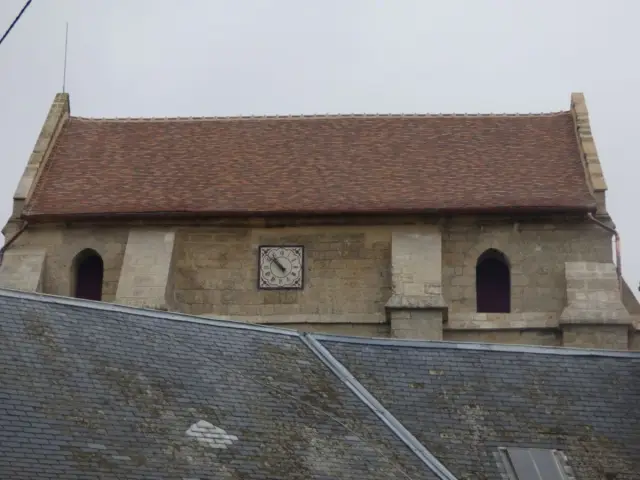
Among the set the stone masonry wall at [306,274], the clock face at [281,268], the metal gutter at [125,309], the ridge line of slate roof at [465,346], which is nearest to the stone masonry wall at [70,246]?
the stone masonry wall at [306,274]

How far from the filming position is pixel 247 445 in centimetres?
1645

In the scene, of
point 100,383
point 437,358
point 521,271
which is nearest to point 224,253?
point 521,271

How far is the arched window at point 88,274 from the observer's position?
26297 mm

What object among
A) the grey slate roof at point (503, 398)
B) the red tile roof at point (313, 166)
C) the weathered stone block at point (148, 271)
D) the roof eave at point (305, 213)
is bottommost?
the grey slate roof at point (503, 398)

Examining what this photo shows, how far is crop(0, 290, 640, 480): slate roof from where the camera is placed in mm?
15852

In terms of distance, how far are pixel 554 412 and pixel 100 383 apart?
492 centimetres

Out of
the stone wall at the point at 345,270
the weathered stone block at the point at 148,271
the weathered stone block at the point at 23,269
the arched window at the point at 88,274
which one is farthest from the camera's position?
the arched window at the point at 88,274

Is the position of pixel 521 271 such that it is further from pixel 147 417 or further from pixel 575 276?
pixel 147 417

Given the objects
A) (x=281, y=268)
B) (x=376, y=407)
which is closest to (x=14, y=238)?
(x=281, y=268)

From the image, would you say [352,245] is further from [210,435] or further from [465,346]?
[210,435]

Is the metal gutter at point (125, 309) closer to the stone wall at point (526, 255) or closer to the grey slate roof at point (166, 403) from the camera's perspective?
the grey slate roof at point (166, 403)

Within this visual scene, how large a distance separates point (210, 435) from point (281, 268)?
9812 mm

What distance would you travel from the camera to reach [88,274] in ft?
87.0

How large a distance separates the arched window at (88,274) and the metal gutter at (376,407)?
762 cm
